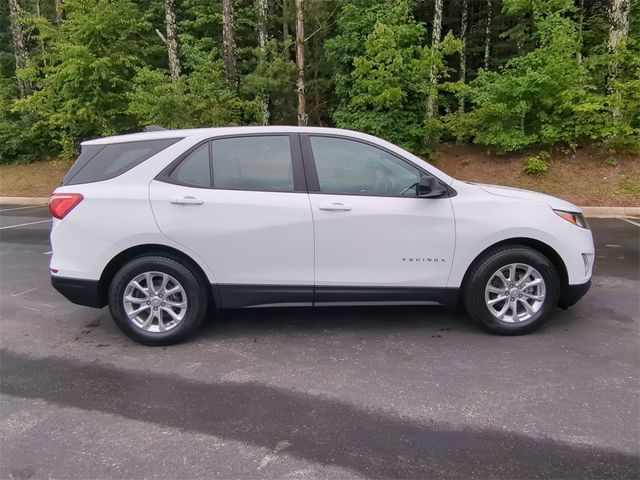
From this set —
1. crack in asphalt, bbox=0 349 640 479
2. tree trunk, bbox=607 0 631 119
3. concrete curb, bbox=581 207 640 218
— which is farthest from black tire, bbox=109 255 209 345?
tree trunk, bbox=607 0 631 119

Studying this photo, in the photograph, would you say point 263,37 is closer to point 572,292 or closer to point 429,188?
point 429,188

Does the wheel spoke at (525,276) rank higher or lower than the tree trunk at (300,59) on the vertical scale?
lower

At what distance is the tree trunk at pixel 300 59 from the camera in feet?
45.8

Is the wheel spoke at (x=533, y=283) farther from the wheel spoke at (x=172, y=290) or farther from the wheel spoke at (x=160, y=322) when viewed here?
the wheel spoke at (x=160, y=322)

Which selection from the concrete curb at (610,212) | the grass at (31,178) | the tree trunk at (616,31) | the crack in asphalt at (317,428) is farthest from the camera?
the grass at (31,178)

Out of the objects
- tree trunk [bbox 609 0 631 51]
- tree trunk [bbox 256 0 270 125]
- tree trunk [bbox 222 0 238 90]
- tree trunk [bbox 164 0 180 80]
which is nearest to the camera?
tree trunk [bbox 609 0 631 51]

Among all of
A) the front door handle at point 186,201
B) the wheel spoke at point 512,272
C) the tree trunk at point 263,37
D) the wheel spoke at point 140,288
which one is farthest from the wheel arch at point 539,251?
the tree trunk at point 263,37

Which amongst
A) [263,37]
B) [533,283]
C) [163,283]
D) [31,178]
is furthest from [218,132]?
[31,178]

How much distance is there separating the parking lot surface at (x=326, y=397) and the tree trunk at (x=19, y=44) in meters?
20.2

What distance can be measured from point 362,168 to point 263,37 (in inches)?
551

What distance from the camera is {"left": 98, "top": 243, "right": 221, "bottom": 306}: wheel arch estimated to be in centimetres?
418

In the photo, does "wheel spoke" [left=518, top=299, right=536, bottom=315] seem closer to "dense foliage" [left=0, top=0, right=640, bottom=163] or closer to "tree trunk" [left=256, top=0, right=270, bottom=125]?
"dense foliage" [left=0, top=0, right=640, bottom=163]

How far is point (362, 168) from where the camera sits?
4.24m

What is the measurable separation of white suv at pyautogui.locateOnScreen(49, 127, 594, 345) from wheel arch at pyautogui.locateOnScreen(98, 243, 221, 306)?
0.01 metres
